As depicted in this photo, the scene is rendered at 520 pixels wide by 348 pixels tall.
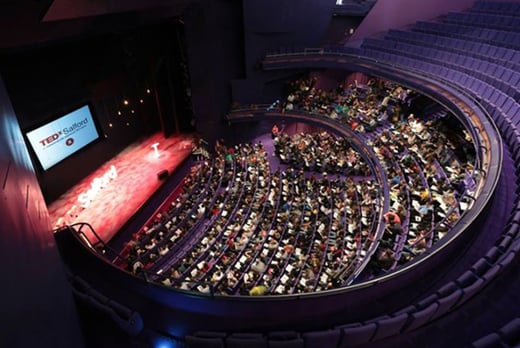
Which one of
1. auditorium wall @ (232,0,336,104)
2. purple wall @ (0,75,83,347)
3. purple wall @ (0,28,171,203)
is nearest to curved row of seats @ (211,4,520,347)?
purple wall @ (0,75,83,347)

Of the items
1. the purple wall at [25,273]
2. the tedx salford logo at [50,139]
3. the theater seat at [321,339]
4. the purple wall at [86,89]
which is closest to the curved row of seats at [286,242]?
the theater seat at [321,339]

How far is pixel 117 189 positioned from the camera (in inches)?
490

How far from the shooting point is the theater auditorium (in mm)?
4852

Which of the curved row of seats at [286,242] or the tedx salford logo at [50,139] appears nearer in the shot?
the curved row of seats at [286,242]

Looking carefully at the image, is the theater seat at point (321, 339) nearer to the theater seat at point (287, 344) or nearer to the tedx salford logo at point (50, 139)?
the theater seat at point (287, 344)

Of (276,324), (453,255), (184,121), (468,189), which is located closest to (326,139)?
(184,121)

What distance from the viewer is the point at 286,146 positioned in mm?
16531

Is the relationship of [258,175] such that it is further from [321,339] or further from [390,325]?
[390,325]

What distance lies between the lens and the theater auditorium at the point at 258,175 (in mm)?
4852

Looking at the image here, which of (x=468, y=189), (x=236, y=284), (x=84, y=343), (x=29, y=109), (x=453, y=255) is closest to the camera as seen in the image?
(x=84, y=343)

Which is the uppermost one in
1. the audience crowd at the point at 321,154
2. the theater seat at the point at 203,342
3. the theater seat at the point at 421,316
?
the theater seat at the point at 421,316

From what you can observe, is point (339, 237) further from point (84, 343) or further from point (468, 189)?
point (84, 343)

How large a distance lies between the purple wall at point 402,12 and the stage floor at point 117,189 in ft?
38.2

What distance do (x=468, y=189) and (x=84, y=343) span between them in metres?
8.48
